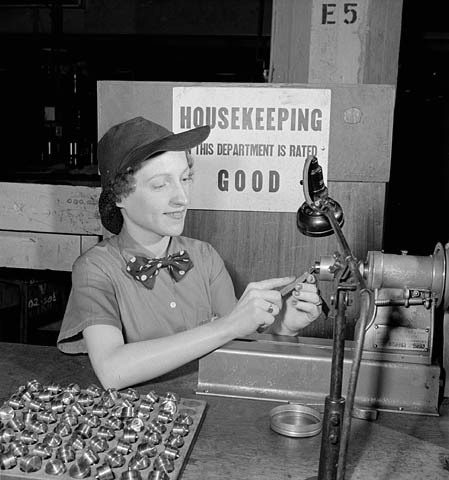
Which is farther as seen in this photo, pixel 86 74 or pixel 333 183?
pixel 86 74

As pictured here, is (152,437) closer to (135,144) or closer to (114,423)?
(114,423)

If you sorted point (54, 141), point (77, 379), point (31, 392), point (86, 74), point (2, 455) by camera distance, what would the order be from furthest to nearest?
1. point (86, 74)
2. point (54, 141)
3. point (77, 379)
4. point (31, 392)
5. point (2, 455)

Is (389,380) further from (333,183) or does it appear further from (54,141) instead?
(54,141)

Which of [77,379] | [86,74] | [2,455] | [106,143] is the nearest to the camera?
[2,455]

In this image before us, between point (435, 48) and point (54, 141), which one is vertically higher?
point (435, 48)

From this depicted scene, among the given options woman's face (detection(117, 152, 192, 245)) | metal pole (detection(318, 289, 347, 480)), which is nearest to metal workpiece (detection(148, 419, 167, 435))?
metal pole (detection(318, 289, 347, 480))

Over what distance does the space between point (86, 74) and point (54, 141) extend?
62 centimetres

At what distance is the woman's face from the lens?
5.76ft

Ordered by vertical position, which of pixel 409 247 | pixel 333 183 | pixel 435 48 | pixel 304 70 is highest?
pixel 435 48

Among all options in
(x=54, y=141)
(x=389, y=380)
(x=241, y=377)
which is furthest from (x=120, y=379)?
(x=54, y=141)

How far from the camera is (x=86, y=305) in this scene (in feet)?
5.49

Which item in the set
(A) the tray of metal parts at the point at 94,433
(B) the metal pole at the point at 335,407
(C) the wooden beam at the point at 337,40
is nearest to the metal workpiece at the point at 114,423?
(A) the tray of metal parts at the point at 94,433

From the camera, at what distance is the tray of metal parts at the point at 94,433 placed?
1210 mm

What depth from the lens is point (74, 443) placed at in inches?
50.1
